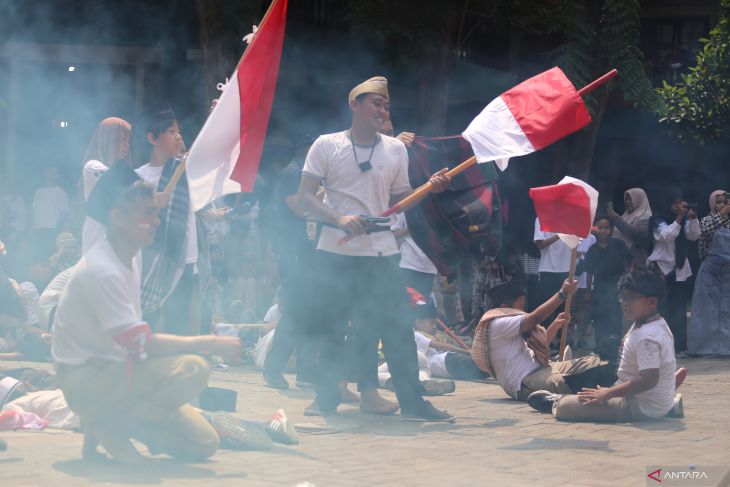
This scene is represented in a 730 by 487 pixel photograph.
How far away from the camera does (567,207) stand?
6.27m

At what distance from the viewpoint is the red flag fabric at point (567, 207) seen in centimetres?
622

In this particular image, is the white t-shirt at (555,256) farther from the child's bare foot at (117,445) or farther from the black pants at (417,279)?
the child's bare foot at (117,445)

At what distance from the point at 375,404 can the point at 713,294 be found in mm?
5609

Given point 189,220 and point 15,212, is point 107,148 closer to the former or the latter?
point 189,220

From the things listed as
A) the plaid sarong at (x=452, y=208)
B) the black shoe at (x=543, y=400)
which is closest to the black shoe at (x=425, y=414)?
the black shoe at (x=543, y=400)

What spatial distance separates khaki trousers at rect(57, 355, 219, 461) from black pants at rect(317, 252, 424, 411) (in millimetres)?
1523

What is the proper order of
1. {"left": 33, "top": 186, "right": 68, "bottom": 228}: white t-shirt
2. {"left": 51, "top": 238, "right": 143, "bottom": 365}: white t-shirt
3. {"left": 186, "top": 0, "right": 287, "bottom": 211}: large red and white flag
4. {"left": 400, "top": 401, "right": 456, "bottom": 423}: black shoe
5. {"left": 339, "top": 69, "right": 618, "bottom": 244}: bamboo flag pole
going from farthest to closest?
{"left": 33, "top": 186, "right": 68, "bottom": 228}: white t-shirt → {"left": 400, "top": 401, "right": 456, "bottom": 423}: black shoe → {"left": 339, "top": 69, "right": 618, "bottom": 244}: bamboo flag pole → {"left": 186, "top": 0, "right": 287, "bottom": 211}: large red and white flag → {"left": 51, "top": 238, "right": 143, "bottom": 365}: white t-shirt

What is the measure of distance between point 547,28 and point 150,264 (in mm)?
9626

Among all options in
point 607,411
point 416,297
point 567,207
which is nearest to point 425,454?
point 607,411

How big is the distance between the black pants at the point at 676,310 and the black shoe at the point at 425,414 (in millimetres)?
5428

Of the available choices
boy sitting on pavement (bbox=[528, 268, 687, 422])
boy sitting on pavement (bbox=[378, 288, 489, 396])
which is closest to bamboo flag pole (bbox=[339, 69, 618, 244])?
boy sitting on pavement (bbox=[528, 268, 687, 422])

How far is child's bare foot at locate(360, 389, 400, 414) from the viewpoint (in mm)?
6047

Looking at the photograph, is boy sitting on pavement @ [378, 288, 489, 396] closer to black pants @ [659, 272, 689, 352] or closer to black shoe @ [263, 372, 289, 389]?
black shoe @ [263, 372, 289, 389]

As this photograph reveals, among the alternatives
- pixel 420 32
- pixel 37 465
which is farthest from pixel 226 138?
pixel 420 32
